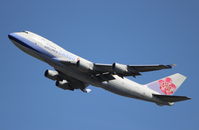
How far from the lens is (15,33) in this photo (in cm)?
3309

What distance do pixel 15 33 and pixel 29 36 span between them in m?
1.45

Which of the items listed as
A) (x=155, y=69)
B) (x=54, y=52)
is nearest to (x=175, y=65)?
(x=155, y=69)

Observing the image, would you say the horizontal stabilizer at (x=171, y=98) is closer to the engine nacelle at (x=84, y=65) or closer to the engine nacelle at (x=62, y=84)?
the engine nacelle at (x=84, y=65)

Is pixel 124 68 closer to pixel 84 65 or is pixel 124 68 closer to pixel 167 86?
pixel 84 65

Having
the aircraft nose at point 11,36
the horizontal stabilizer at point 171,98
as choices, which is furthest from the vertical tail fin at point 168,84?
the aircraft nose at point 11,36

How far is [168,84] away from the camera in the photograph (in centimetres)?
4138

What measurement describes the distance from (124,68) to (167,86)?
11121 millimetres

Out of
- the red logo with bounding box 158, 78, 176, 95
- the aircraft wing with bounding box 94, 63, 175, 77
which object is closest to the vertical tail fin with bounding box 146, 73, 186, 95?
the red logo with bounding box 158, 78, 176, 95

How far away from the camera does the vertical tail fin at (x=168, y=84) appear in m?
39.8

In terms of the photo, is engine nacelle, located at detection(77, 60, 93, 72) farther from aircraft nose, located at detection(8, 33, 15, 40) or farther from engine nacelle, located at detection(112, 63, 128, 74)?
aircraft nose, located at detection(8, 33, 15, 40)

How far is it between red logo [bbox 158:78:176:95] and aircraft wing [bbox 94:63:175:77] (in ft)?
29.6

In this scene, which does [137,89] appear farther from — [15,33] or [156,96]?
[15,33]

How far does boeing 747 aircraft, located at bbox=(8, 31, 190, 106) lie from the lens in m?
32.2

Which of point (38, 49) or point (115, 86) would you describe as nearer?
point (38, 49)
